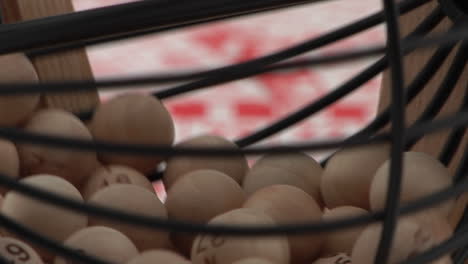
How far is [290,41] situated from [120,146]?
2.83ft

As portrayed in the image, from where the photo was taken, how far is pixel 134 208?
218mm

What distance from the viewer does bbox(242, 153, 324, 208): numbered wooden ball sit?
249mm

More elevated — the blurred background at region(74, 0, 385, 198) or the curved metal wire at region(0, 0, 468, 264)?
the curved metal wire at region(0, 0, 468, 264)

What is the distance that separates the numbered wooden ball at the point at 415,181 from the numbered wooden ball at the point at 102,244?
6cm

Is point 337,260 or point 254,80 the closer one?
point 337,260

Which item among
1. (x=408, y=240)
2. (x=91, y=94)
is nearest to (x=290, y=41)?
(x=91, y=94)

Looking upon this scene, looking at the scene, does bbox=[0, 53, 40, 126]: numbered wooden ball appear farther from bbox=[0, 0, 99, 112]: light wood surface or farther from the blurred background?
the blurred background

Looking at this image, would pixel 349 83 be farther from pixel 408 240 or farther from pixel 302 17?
pixel 302 17

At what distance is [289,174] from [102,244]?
0.07 meters

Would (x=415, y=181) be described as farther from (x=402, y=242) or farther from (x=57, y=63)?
(x=57, y=63)

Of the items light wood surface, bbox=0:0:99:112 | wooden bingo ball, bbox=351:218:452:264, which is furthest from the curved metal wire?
light wood surface, bbox=0:0:99:112

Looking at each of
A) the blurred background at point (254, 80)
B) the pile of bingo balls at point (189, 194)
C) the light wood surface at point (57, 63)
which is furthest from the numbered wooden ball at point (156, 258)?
the blurred background at point (254, 80)

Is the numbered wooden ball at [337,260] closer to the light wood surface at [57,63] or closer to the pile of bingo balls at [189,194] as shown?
the pile of bingo balls at [189,194]

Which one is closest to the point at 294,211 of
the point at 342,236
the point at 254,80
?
the point at 342,236
